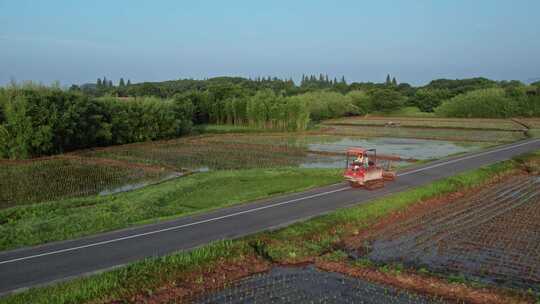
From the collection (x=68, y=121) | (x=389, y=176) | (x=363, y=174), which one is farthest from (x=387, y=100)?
(x=363, y=174)

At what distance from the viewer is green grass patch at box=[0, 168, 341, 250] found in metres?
12.9

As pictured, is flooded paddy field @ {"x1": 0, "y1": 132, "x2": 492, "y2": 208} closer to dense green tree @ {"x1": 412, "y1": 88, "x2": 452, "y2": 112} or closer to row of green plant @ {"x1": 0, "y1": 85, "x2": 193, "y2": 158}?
row of green plant @ {"x1": 0, "y1": 85, "x2": 193, "y2": 158}

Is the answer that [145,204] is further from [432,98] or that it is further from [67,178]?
[432,98]

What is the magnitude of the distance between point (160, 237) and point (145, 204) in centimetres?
501

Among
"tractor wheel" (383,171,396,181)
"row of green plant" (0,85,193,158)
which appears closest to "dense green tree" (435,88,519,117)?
"row of green plant" (0,85,193,158)

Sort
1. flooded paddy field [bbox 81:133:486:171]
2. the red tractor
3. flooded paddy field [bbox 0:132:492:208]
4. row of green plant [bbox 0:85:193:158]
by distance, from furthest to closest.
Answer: row of green plant [bbox 0:85:193:158], flooded paddy field [bbox 81:133:486:171], flooded paddy field [bbox 0:132:492:208], the red tractor

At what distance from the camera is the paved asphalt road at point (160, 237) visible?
944 centimetres

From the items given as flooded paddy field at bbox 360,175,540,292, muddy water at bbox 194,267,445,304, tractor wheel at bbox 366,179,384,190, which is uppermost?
tractor wheel at bbox 366,179,384,190

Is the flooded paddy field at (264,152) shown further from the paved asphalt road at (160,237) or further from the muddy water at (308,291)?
the muddy water at (308,291)

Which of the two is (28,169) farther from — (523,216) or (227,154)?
(523,216)

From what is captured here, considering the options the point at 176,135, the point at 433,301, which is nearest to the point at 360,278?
the point at 433,301

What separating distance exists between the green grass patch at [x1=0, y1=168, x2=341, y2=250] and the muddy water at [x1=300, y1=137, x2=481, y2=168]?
581 cm

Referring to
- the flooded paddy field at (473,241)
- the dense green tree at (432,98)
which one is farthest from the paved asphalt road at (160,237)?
the dense green tree at (432,98)

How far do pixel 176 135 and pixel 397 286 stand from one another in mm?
44526
